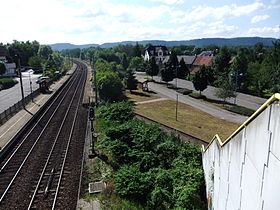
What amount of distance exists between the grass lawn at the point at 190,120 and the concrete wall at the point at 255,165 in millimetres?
19211

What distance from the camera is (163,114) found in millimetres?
39156

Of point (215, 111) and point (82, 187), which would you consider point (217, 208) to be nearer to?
point (82, 187)

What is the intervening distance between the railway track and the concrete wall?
10993mm

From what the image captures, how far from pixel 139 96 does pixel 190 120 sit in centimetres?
2079

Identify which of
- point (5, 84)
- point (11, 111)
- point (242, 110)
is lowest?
point (242, 110)

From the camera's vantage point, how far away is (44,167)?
63.9 feet

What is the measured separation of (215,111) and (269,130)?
125ft

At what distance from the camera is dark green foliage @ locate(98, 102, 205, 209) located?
44.4 ft

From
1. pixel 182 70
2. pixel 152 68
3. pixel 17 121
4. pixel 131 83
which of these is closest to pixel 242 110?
pixel 131 83

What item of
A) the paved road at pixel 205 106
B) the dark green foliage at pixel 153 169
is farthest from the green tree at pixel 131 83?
the dark green foliage at pixel 153 169

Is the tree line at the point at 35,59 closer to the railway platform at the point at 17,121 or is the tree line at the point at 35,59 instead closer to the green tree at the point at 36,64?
the green tree at the point at 36,64

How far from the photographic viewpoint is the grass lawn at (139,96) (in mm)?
51312

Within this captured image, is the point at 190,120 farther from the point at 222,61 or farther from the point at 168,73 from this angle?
the point at 222,61

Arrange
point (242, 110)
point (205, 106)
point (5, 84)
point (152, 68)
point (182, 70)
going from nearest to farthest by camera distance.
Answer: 1. point (242, 110)
2. point (205, 106)
3. point (5, 84)
4. point (182, 70)
5. point (152, 68)
